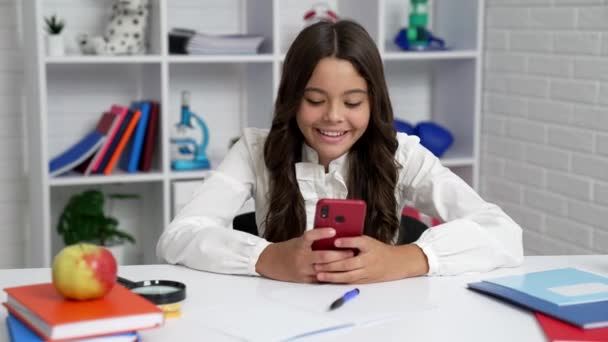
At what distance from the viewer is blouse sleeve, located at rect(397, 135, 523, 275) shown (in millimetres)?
1735

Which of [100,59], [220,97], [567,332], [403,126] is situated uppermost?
[100,59]

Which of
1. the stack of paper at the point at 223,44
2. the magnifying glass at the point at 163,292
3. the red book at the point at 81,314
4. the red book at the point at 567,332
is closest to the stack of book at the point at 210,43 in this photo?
the stack of paper at the point at 223,44

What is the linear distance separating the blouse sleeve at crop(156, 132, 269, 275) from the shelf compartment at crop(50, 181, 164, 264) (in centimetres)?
149

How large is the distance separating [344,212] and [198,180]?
1898 millimetres

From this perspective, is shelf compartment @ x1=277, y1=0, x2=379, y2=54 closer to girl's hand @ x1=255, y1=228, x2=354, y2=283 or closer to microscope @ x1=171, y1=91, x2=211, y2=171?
microscope @ x1=171, y1=91, x2=211, y2=171

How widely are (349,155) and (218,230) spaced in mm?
431

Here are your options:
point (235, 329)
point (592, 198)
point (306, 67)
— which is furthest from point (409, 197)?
point (592, 198)

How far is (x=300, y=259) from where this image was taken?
64.6 inches

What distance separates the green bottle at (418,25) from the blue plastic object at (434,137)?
0.34m

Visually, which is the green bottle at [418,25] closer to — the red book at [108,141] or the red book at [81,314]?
the red book at [108,141]

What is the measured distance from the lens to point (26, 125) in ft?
11.3

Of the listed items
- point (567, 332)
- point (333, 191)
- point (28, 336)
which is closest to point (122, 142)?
point (333, 191)

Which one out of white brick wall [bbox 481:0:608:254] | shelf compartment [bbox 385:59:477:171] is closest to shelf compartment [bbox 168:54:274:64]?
shelf compartment [bbox 385:59:477:171]

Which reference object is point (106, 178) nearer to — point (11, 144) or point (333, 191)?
point (11, 144)
